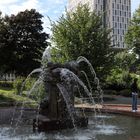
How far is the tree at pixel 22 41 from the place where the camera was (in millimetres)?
52406

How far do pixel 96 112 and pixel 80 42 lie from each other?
990cm

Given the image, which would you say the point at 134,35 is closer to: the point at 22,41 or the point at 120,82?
the point at 120,82

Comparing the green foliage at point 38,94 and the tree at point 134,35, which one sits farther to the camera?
the tree at point 134,35

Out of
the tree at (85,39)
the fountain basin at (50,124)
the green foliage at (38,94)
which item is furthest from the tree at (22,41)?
the fountain basin at (50,124)

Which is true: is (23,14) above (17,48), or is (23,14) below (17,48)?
above

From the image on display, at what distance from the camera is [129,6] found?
178m

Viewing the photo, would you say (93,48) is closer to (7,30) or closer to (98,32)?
(98,32)

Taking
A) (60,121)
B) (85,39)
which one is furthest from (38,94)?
(60,121)

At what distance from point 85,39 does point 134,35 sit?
23614 mm

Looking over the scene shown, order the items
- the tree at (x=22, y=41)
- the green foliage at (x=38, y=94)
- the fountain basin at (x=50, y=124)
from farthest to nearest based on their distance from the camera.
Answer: the tree at (x=22, y=41), the green foliage at (x=38, y=94), the fountain basin at (x=50, y=124)

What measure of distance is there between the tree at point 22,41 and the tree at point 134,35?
12153mm

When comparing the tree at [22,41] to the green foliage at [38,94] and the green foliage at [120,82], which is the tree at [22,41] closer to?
the green foliage at [120,82]

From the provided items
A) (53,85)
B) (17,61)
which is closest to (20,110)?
(53,85)

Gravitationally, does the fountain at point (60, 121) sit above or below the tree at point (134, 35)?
below
